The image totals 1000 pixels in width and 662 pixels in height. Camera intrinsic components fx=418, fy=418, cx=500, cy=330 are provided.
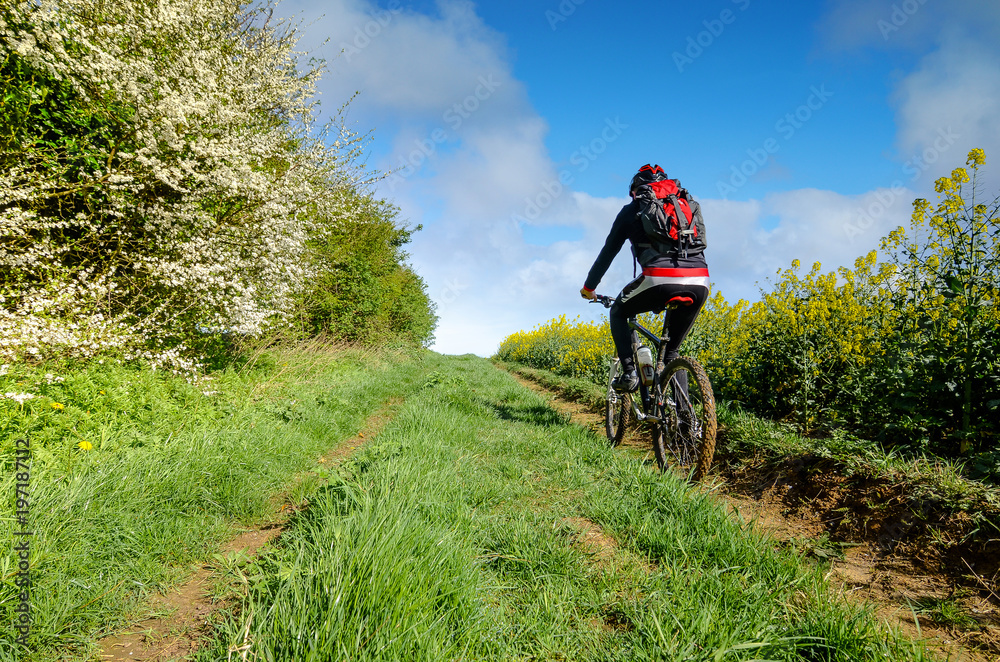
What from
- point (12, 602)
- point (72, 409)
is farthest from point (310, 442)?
point (12, 602)

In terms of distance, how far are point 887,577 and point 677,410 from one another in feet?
5.07

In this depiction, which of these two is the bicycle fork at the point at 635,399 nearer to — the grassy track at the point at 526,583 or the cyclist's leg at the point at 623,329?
the cyclist's leg at the point at 623,329

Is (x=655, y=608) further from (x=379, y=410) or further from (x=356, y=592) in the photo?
(x=379, y=410)

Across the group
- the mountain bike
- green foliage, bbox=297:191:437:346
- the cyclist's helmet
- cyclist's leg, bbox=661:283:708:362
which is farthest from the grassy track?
green foliage, bbox=297:191:437:346

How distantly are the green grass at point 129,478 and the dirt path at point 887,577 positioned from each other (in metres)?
3.23

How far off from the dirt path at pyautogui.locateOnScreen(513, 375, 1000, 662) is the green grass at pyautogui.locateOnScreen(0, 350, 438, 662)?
3.23m

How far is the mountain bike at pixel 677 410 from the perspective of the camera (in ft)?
10.2

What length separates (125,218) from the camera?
201 inches

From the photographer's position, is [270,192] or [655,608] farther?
[270,192]

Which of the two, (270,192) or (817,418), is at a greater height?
(270,192)

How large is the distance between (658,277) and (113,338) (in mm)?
5698

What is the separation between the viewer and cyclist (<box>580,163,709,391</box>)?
11.1ft

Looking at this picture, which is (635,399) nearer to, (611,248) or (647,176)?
(611,248)

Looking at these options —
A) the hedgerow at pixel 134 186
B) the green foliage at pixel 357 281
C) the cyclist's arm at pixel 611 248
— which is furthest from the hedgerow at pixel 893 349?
the green foliage at pixel 357 281
